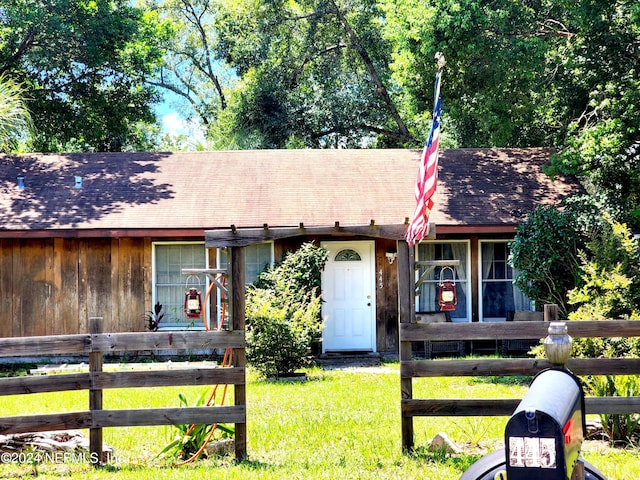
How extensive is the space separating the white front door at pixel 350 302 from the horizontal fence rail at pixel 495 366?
927 cm

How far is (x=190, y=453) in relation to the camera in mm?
7207

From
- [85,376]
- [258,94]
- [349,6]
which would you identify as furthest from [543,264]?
[349,6]

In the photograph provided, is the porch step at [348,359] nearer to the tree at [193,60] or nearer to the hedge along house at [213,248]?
the hedge along house at [213,248]

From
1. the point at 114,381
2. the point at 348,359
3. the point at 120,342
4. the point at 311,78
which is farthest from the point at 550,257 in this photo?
the point at 311,78

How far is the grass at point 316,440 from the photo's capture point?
21.3 feet

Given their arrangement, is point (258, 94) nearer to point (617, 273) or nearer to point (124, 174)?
point (124, 174)

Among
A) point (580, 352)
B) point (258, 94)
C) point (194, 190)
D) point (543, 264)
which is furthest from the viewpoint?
point (258, 94)

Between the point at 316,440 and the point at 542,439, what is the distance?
529 cm

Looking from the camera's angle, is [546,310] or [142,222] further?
[142,222]

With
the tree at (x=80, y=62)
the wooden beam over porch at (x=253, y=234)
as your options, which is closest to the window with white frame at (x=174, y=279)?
the wooden beam over porch at (x=253, y=234)

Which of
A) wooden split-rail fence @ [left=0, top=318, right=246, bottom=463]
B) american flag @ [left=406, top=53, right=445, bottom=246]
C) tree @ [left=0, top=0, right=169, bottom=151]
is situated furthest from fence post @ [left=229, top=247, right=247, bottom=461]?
tree @ [left=0, top=0, right=169, bottom=151]

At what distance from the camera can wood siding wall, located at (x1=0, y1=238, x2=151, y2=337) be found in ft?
52.4

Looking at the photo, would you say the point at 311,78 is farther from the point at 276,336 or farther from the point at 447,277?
the point at 276,336

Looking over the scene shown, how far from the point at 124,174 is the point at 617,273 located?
37.8 ft
